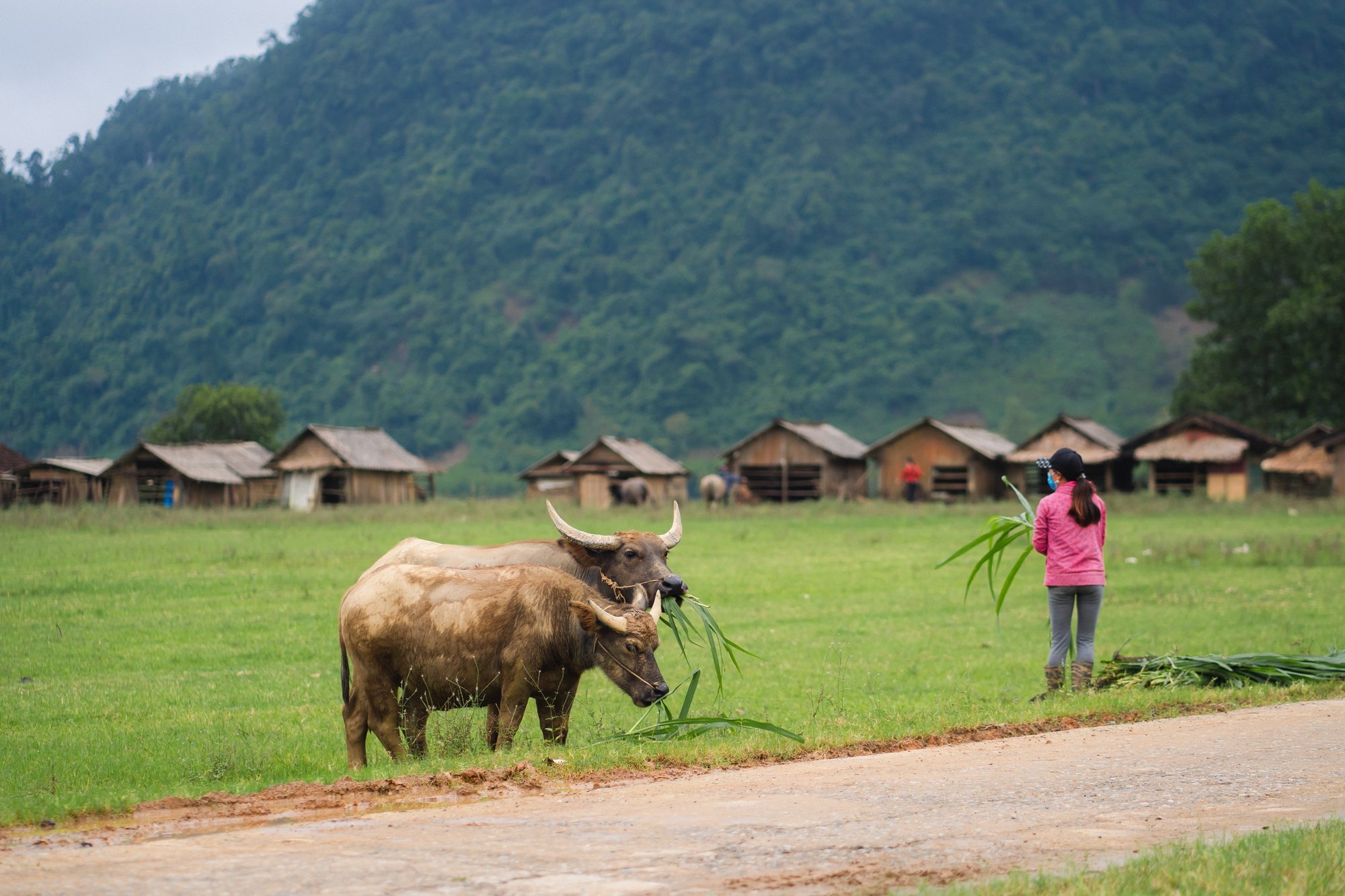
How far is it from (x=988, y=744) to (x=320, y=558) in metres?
16.4

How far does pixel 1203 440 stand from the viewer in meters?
53.7

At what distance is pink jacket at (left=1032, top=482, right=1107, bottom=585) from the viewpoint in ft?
35.9

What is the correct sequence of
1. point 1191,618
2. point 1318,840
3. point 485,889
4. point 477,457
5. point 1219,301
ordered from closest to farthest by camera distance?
point 485,889 < point 1318,840 < point 1191,618 < point 1219,301 < point 477,457

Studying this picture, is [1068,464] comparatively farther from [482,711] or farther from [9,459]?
[9,459]

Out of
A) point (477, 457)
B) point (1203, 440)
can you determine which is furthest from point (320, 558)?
point (477, 457)

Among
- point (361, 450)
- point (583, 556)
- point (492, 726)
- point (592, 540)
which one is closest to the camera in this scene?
point (492, 726)

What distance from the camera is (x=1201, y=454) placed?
52844 millimetres

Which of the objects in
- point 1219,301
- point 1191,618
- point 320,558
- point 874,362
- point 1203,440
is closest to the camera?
point 1191,618

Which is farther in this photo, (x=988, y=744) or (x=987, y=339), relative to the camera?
(x=987, y=339)

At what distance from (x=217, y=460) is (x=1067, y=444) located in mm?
33708

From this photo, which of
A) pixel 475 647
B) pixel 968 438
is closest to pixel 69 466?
pixel 968 438

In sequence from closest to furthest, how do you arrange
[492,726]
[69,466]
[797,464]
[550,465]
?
[492,726] < [69,466] < [797,464] < [550,465]

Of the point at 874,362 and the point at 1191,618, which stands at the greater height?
the point at 874,362

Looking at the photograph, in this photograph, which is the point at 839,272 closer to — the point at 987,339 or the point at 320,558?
the point at 987,339
